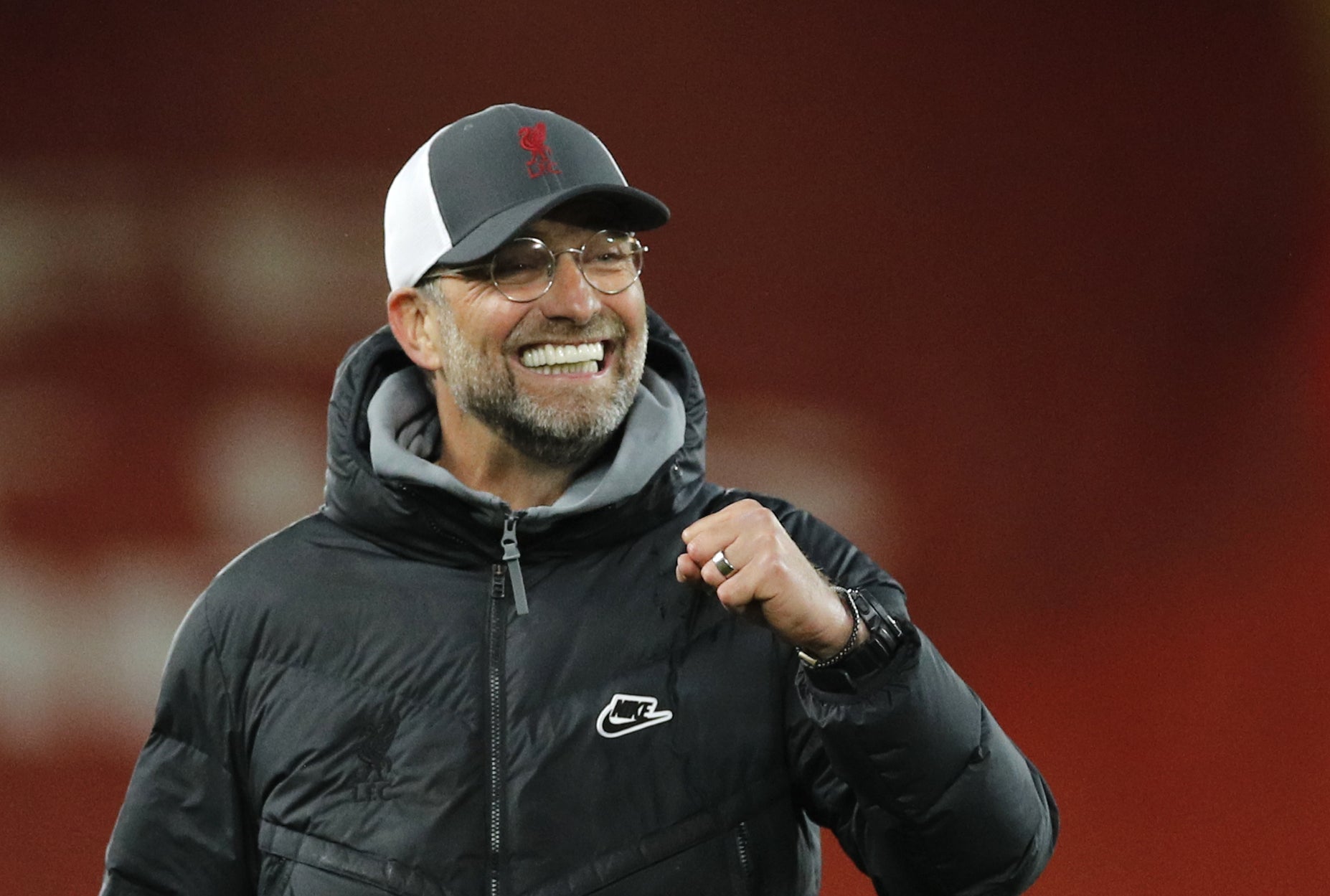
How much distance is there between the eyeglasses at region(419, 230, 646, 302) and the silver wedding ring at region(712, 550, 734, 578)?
1.07 ft

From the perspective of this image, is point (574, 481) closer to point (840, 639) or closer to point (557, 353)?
point (557, 353)

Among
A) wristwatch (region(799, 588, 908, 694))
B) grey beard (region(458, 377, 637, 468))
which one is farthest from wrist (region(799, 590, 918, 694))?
grey beard (region(458, 377, 637, 468))

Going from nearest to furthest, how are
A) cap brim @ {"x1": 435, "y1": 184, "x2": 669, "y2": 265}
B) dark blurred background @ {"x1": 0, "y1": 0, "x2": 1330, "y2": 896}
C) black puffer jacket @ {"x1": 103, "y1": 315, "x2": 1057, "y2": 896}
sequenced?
black puffer jacket @ {"x1": 103, "y1": 315, "x2": 1057, "y2": 896} < cap brim @ {"x1": 435, "y1": 184, "x2": 669, "y2": 265} < dark blurred background @ {"x1": 0, "y1": 0, "x2": 1330, "y2": 896}

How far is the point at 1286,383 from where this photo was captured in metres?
2.35

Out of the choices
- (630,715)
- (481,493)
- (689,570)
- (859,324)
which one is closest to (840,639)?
(689,570)

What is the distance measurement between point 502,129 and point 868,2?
1175mm

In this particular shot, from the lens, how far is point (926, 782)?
3.63ft

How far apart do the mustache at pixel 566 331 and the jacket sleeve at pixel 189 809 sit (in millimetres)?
358

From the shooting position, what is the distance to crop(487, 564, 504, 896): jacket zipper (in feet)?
3.97

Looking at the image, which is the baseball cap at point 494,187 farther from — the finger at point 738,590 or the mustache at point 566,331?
the finger at point 738,590

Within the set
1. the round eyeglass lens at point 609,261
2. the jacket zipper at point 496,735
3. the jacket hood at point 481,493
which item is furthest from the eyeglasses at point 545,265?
the jacket zipper at point 496,735

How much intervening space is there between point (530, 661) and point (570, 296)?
0.29 meters

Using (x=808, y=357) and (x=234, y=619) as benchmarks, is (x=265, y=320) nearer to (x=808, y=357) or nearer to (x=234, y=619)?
(x=808, y=357)

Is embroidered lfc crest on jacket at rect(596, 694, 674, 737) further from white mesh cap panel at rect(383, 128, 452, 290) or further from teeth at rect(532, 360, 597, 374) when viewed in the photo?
white mesh cap panel at rect(383, 128, 452, 290)
